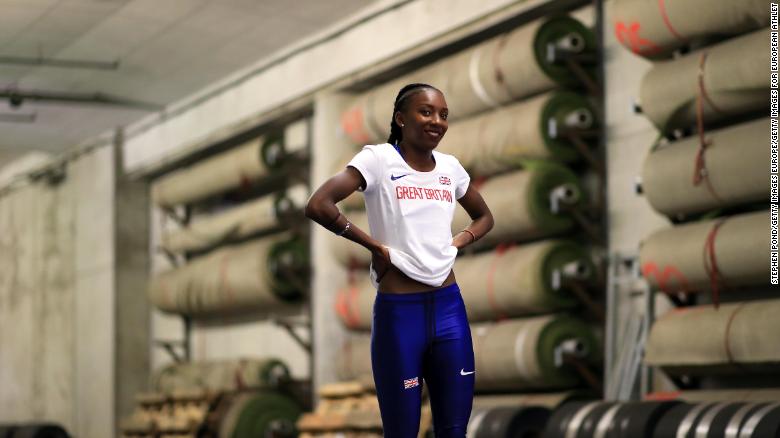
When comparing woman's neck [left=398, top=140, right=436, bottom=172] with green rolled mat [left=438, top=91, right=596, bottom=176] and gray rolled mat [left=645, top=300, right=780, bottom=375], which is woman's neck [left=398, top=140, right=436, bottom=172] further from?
green rolled mat [left=438, top=91, right=596, bottom=176]

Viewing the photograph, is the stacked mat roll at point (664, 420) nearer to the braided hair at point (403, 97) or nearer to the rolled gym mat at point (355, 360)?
the braided hair at point (403, 97)

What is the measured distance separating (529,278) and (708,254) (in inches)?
74.4

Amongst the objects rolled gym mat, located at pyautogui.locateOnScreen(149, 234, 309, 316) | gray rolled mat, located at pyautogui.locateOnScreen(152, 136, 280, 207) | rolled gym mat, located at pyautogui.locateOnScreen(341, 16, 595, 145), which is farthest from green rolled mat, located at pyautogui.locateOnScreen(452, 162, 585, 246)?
gray rolled mat, located at pyautogui.locateOnScreen(152, 136, 280, 207)

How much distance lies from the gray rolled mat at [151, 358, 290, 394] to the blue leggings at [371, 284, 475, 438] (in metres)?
10.2

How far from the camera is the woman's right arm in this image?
3.88 metres

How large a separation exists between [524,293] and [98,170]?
10.3 metres

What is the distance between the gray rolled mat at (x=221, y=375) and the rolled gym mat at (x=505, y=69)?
12.1 ft

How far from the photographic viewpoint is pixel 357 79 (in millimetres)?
12617

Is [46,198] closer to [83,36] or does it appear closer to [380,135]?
[83,36]

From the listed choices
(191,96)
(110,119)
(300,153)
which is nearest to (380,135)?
(300,153)

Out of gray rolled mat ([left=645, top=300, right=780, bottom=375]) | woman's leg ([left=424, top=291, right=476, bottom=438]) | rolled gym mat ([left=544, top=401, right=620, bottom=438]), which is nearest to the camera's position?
woman's leg ([left=424, top=291, right=476, bottom=438])

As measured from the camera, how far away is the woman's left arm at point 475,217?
4192 mm

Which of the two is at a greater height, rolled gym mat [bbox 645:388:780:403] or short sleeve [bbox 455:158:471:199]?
short sleeve [bbox 455:158:471:199]

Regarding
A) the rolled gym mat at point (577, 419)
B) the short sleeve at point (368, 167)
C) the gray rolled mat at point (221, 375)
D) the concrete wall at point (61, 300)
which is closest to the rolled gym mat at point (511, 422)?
the rolled gym mat at point (577, 419)
